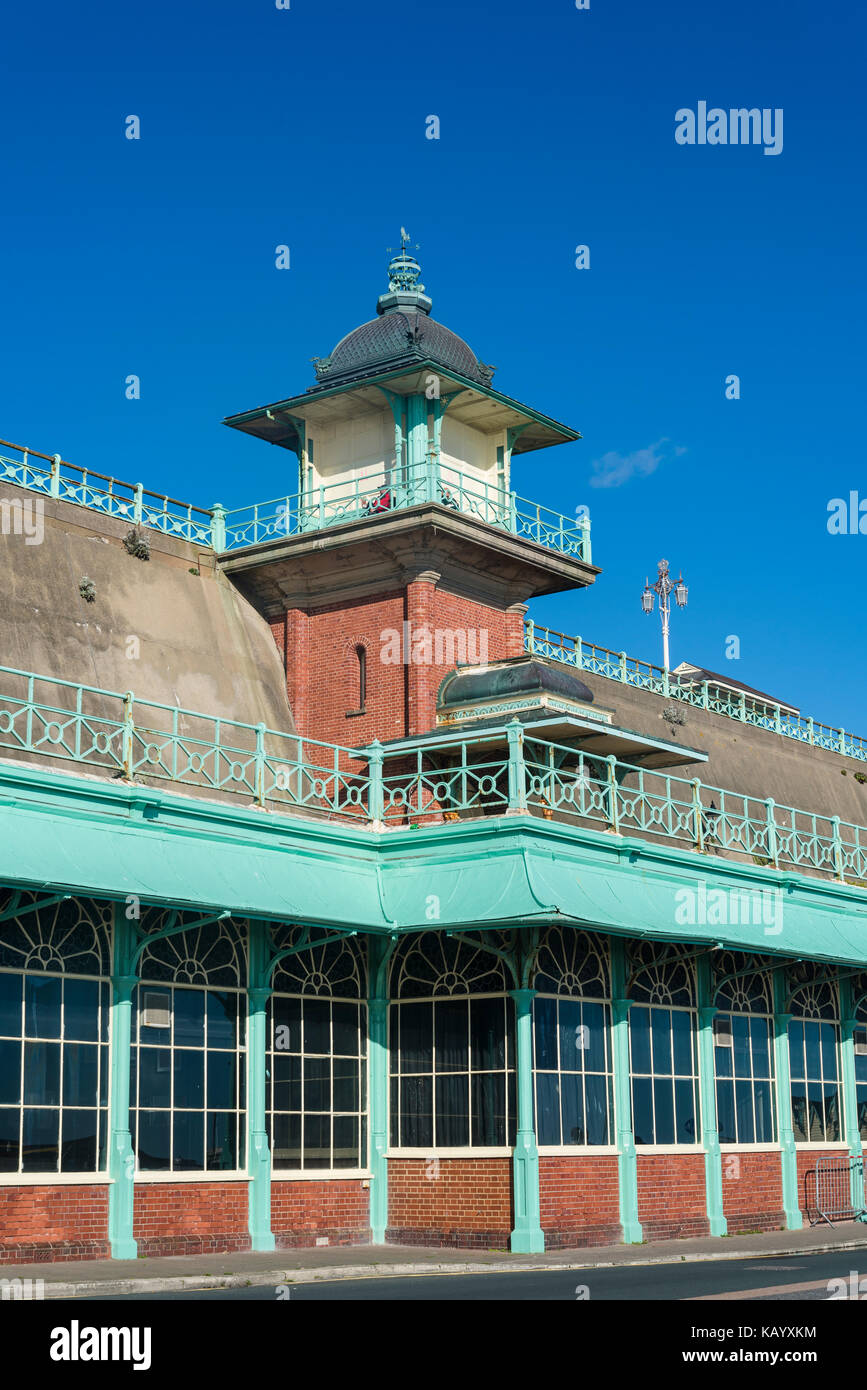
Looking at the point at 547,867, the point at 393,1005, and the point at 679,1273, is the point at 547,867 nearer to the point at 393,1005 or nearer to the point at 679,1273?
the point at 393,1005

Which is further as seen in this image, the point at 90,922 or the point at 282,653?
the point at 282,653

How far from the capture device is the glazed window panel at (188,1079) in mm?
19625

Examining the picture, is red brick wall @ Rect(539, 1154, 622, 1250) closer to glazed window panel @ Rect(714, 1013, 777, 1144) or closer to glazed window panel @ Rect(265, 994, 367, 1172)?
glazed window panel @ Rect(265, 994, 367, 1172)

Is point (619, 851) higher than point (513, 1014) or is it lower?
higher

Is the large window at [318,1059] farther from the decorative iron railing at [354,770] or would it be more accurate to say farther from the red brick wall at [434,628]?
the red brick wall at [434,628]

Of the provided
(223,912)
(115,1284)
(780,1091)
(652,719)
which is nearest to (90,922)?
(223,912)

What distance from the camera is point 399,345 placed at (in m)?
29.2

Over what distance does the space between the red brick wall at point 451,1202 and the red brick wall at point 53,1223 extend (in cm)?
487

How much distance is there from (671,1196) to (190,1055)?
765 centimetres

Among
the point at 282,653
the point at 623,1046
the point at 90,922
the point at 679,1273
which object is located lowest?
the point at 679,1273

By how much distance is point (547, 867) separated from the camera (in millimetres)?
21531

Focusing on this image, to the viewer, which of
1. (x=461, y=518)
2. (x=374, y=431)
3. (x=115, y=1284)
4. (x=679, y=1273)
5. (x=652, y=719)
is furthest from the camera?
(x=652, y=719)

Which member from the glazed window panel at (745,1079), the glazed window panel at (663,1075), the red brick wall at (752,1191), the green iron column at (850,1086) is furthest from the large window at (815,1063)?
the glazed window panel at (663,1075)

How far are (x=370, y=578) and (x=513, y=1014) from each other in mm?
8843
